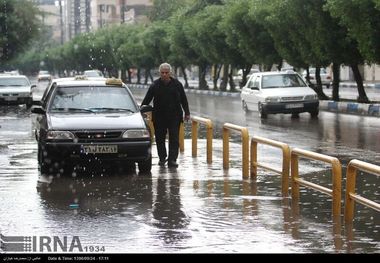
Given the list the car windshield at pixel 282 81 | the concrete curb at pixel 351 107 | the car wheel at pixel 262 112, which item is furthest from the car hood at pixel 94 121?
the concrete curb at pixel 351 107

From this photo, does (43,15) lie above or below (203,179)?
above

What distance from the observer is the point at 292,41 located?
4072 centimetres

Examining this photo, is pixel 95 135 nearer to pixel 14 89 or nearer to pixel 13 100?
pixel 13 100

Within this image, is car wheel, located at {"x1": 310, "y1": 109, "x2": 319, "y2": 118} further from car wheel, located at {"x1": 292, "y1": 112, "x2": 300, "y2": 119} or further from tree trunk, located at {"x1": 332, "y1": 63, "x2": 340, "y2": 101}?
tree trunk, located at {"x1": 332, "y1": 63, "x2": 340, "y2": 101}

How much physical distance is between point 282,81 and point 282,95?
1720 mm

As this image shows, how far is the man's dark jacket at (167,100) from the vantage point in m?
14.8

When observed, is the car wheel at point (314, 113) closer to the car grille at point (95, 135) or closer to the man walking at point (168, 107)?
the man walking at point (168, 107)

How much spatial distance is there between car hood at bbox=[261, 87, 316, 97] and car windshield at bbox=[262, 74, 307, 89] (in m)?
0.51

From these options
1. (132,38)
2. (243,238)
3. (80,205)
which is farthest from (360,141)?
(132,38)

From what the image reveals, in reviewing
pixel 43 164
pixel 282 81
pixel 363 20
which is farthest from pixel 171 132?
pixel 282 81

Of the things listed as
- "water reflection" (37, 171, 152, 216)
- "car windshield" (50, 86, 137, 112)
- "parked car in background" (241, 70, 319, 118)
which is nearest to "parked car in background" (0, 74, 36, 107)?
"parked car in background" (241, 70, 319, 118)

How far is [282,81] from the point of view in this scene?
103 ft
